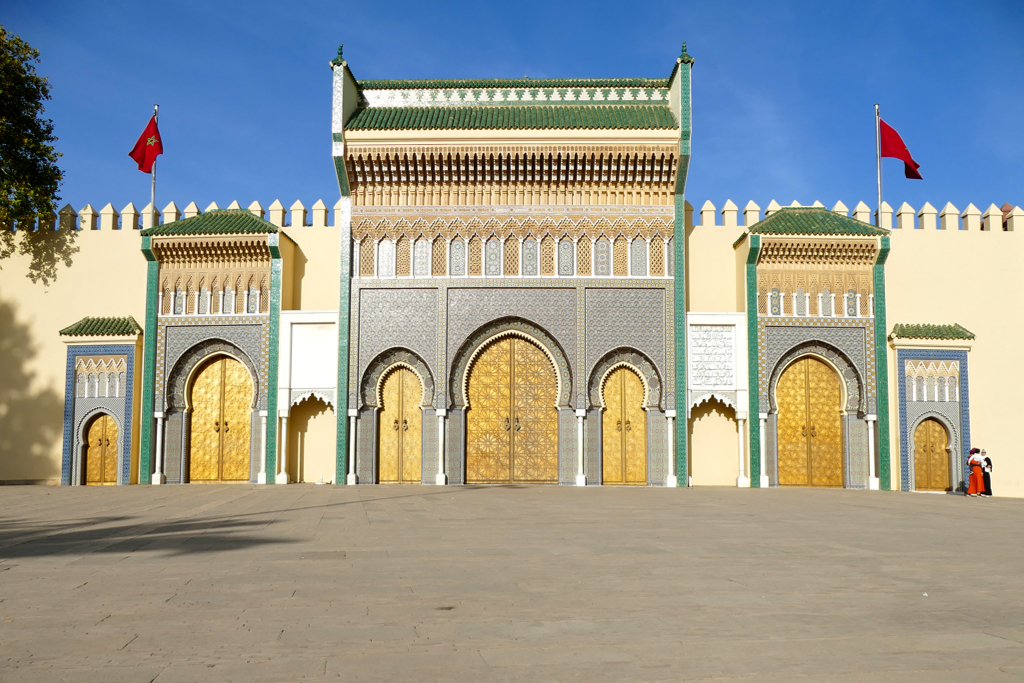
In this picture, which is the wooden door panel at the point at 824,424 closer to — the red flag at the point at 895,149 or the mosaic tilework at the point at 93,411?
the red flag at the point at 895,149

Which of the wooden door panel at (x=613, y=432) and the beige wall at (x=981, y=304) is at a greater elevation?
the beige wall at (x=981, y=304)

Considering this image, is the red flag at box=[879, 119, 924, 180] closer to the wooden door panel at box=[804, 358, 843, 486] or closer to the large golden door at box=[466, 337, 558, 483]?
the wooden door panel at box=[804, 358, 843, 486]

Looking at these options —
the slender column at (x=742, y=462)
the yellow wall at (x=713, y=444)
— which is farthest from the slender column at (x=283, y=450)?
the slender column at (x=742, y=462)

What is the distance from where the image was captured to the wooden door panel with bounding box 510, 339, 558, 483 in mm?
15562

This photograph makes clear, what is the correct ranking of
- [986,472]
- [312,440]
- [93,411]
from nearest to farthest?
[986,472]
[93,411]
[312,440]

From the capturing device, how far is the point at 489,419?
15.7 meters

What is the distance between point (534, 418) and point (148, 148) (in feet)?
33.2

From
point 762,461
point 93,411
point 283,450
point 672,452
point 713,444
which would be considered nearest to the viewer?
point 762,461

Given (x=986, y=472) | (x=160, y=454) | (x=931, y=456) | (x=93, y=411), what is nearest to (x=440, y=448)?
(x=160, y=454)

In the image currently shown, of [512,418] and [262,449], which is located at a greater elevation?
[512,418]

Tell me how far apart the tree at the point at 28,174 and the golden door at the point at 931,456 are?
57.2 ft

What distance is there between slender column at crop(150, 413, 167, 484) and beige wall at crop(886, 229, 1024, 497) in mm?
14524

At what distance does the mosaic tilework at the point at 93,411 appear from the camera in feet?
51.7

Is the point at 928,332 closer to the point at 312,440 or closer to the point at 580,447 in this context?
the point at 580,447
